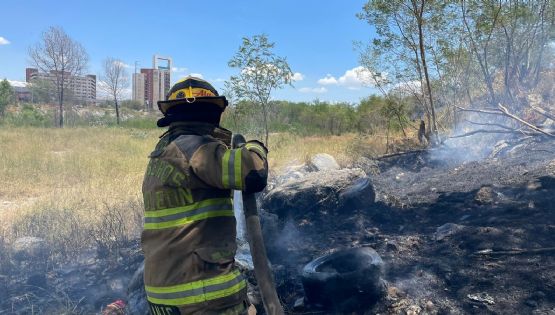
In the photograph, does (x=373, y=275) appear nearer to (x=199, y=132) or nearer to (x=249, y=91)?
(x=199, y=132)

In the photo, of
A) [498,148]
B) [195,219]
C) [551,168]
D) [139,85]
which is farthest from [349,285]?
[139,85]

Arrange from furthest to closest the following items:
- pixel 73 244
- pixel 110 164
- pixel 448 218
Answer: pixel 110 164 < pixel 448 218 < pixel 73 244

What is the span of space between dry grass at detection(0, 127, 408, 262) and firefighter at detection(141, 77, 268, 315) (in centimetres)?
311

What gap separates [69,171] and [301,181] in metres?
6.74

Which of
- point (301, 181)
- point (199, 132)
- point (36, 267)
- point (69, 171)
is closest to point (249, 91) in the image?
point (301, 181)

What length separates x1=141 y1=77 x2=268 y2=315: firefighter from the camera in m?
1.79

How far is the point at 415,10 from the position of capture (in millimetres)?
10102

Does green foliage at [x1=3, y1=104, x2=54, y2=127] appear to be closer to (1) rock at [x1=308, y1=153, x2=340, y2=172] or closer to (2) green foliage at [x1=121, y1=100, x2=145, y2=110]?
(1) rock at [x1=308, y1=153, x2=340, y2=172]

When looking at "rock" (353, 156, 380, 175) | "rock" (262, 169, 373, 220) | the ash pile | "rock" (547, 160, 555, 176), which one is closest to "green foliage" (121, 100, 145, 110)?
"rock" (353, 156, 380, 175)

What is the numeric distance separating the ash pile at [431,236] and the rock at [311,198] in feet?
0.04

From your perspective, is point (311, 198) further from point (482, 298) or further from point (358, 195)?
point (482, 298)

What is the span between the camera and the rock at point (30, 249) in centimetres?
485

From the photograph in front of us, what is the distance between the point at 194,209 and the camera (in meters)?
1.88

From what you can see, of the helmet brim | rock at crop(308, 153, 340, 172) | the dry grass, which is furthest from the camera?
rock at crop(308, 153, 340, 172)
